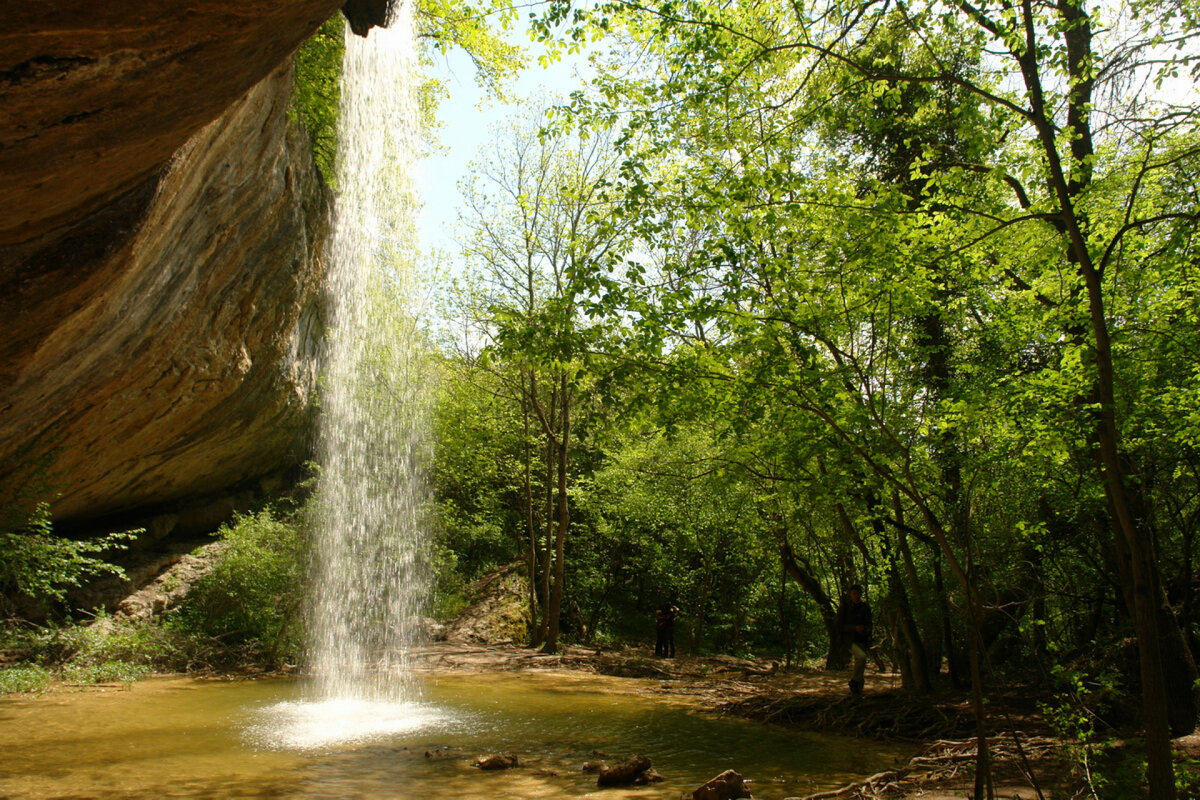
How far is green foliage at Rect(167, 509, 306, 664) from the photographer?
14.4 m

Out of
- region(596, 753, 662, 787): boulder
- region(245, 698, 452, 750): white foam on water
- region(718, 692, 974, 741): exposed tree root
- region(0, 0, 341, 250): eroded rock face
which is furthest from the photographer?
region(718, 692, 974, 741): exposed tree root

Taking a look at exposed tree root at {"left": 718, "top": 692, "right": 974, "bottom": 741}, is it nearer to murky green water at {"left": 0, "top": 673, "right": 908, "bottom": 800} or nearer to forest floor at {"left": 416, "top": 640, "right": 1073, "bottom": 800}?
forest floor at {"left": 416, "top": 640, "right": 1073, "bottom": 800}

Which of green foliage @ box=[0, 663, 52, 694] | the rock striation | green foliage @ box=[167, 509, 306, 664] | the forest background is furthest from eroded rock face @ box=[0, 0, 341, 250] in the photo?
green foliage @ box=[167, 509, 306, 664]

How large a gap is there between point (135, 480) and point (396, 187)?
8.00 meters

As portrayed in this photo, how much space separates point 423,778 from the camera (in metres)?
6.00

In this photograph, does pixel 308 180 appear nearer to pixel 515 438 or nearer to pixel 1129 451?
pixel 515 438

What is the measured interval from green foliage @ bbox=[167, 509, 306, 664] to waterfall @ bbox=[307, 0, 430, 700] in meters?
0.43

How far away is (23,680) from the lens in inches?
392

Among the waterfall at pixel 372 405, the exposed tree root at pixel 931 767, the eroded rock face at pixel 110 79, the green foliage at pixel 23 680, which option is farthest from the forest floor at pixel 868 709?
the green foliage at pixel 23 680

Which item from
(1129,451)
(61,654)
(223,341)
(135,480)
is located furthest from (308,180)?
(1129,451)

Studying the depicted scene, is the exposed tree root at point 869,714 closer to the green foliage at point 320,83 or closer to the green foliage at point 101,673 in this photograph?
the green foliage at point 101,673

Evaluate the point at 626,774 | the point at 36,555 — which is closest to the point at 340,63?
the point at 36,555

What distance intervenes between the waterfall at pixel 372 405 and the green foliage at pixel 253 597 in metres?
0.43

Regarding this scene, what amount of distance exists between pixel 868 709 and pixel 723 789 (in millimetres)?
4234
